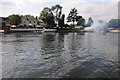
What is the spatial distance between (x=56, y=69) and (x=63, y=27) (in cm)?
11997

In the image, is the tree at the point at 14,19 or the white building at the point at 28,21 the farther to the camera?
the white building at the point at 28,21

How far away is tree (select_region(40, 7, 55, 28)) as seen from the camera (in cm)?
11805

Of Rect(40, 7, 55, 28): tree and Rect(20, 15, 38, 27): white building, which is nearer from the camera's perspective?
Rect(40, 7, 55, 28): tree

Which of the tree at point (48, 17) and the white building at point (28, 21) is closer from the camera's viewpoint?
the tree at point (48, 17)

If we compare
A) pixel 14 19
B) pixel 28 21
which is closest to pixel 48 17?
pixel 28 21

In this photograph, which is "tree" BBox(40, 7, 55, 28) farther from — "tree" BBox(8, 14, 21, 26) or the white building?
"tree" BBox(8, 14, 21, 26)

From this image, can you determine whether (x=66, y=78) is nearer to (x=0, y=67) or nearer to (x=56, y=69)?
(x=56, y=69)

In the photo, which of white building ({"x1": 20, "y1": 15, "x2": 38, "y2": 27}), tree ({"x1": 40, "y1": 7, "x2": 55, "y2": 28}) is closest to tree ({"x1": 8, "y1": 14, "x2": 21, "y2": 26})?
white building ({"x1": 20, "y1": 15, "x2": 38, "y2": 27})

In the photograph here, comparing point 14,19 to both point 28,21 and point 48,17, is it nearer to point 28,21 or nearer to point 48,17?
point 28,21

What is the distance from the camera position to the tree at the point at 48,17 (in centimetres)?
11805

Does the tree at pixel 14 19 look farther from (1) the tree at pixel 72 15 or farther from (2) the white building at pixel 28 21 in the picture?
(1) the tree at pixel 72 15

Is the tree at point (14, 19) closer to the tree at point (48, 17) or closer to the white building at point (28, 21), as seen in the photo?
the white building at point (28, 21)

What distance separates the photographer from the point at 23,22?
5192 inches

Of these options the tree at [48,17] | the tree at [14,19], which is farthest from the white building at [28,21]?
the tree at [48,17]
